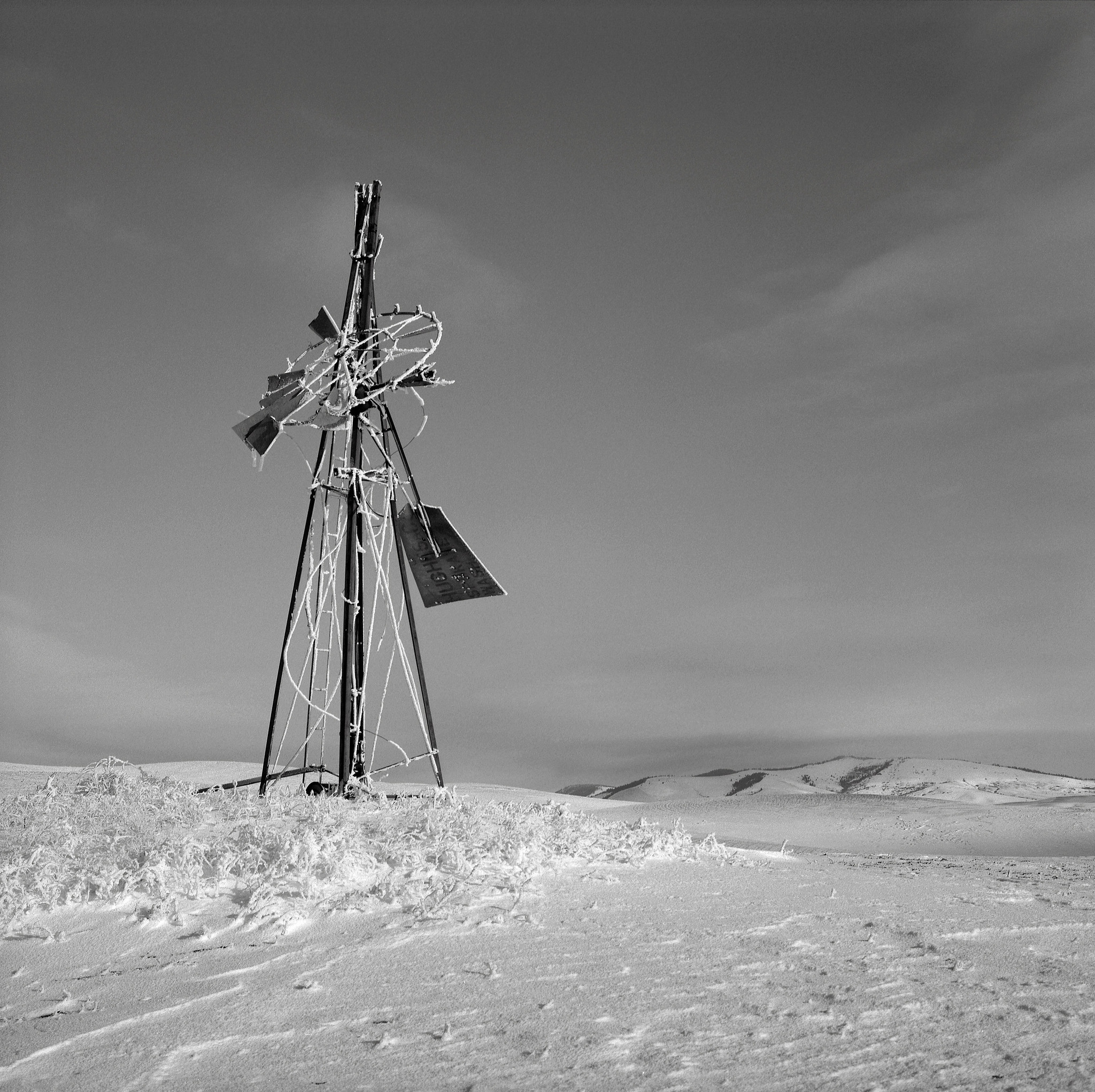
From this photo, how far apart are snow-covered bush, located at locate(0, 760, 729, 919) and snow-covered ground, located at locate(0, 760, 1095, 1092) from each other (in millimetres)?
34

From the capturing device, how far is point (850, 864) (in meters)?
6.54

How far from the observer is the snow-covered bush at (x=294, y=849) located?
3.99 m

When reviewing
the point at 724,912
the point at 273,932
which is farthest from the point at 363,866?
the point at 724,912

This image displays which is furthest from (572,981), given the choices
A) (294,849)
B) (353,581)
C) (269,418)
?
(269,418)

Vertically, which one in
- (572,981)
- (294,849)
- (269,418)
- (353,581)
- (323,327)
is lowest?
(572,981)

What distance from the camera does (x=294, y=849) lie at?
424cm

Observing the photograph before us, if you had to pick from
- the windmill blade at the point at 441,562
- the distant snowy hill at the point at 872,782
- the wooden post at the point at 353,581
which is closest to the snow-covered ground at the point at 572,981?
the wooden post at the point at 353,581

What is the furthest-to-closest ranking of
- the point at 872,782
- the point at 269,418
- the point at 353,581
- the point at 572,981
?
the point at 872,782 < the point at 269,418 < the point at 353,581 < the point at 572,981

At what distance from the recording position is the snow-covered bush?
399 centimetres

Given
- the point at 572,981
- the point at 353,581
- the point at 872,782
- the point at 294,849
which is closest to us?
the point at 572,981

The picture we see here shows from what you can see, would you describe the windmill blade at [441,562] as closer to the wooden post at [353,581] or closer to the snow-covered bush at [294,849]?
the wooden post at [353,581]

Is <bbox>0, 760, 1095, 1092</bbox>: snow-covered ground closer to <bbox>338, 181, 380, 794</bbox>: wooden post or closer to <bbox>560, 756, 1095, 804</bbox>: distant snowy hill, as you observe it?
<bbox>338, 181, 380, 794</bbox>: wooden post

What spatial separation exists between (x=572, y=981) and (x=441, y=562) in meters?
5.28

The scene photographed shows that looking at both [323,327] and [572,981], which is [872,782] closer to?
[323,327]
